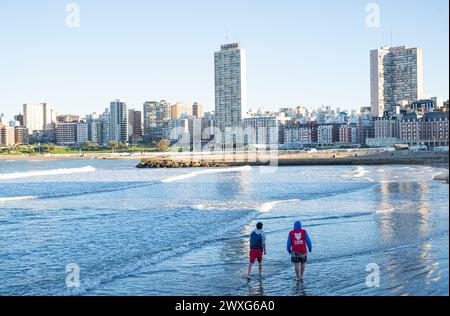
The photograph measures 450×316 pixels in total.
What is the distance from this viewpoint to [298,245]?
1198 centimetres

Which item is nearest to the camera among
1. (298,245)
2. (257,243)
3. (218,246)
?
(298,245)

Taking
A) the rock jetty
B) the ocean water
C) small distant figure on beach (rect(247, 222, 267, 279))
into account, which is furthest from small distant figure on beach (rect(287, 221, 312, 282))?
the rock jetty

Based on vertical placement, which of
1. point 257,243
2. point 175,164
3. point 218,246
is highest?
point 257,243

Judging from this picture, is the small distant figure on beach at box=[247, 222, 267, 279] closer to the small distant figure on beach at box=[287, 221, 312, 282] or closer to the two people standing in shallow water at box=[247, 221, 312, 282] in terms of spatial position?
the two people standing in shallow water at box=[247, 221, 312, 282]

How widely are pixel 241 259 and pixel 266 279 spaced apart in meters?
2.33

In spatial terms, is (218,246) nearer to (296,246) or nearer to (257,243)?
(257,243)

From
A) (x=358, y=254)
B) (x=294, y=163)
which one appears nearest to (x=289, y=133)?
(x=294, y=163)

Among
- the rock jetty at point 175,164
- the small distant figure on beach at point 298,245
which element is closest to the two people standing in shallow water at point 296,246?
the small distant figure on beach at point 298,245

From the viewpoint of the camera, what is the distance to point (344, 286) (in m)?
11.8

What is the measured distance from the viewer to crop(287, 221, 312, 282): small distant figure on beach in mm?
11812

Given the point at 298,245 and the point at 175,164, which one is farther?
the point at 175,164

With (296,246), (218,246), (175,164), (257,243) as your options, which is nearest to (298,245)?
(296,246)
